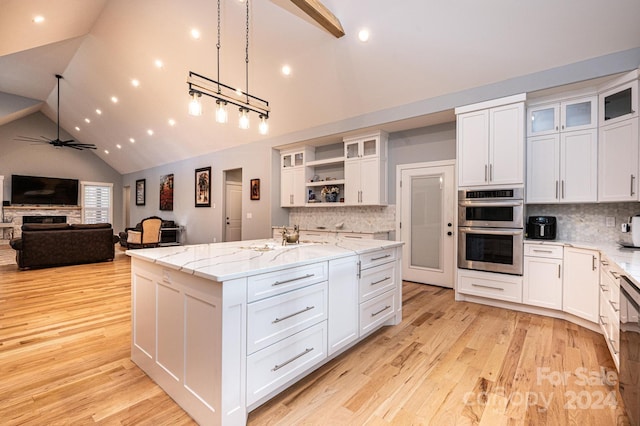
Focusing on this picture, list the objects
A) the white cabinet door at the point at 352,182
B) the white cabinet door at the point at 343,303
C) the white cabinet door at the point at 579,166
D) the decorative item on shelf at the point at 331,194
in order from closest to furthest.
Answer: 1. the white cabinet door at the point at 343,303
2. the white cabinet door at the point at 579,166
3. the white cabinet door at the point at 352,182
4. the decorative item on shelf at the point at 331,194

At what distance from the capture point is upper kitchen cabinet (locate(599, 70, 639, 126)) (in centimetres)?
288

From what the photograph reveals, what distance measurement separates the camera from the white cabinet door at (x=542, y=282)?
329 centimetres

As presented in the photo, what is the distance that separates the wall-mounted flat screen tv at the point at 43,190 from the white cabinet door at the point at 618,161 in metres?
13.8

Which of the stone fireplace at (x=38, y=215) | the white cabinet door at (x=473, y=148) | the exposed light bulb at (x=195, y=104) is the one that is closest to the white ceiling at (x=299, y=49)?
the white cabinet door at (x=473, y=148)

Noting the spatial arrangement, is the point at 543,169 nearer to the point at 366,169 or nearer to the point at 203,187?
the point at 366,169

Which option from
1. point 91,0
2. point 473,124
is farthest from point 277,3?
point 91,0

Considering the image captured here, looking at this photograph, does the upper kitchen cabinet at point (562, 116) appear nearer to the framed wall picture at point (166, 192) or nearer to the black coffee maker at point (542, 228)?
the black coffee maker at point (542, 228)

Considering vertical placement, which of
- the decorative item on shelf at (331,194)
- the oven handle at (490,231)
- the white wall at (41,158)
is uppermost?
the white wall at (41,158)

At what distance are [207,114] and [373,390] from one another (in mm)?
6192

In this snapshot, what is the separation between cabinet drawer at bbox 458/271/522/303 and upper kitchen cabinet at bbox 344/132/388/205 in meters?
1.80

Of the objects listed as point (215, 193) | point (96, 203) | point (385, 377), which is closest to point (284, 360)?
point (385, 377)

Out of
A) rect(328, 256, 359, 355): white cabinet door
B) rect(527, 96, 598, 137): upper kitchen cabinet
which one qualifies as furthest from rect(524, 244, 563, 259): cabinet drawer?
rect(328, 256, 359, 355): white cabinet door

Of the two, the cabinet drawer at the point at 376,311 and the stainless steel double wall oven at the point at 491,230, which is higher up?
the stainless steel double wall oven at the point at 491,230

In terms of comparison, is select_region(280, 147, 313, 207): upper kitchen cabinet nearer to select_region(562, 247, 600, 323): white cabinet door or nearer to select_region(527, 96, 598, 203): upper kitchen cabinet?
select_region(527, 96, 598, 203): upper kitchen cabinet
